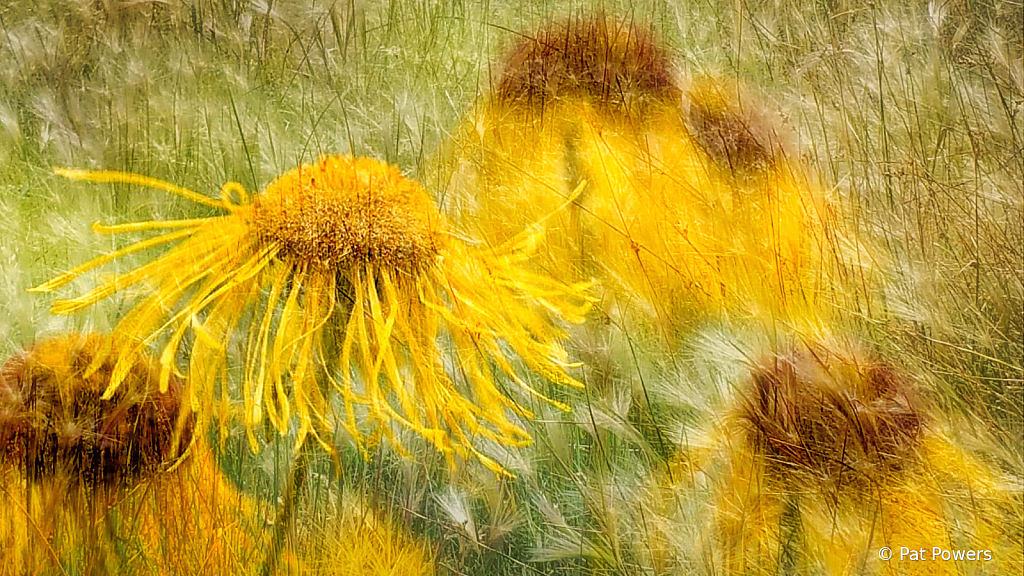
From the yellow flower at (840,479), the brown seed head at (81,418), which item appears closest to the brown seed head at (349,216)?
the brown seed head at (81,418)

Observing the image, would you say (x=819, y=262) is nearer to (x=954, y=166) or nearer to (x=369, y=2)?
(x=954, y=166)

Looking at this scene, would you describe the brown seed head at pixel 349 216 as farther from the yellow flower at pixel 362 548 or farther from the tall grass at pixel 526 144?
the yellow flower at pixel 362 548

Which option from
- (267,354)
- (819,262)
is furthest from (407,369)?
(819,262)

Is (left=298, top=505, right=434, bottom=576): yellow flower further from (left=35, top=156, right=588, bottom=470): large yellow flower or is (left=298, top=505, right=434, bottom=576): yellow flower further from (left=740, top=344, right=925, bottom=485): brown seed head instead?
(left=740, top=344, right=925, bottom=485): brown seed head

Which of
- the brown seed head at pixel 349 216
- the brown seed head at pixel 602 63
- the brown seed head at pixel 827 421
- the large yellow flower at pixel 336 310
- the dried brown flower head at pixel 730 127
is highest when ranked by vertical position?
the brown seed head at pixel 602 63

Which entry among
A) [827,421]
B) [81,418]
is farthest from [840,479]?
[81,418]

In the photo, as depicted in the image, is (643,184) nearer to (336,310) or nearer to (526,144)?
(526,144)

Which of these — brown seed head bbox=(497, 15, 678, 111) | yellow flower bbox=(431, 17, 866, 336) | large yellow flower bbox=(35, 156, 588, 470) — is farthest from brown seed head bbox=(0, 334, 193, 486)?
brown seed head bbox=(497, 15, 678, 111)
